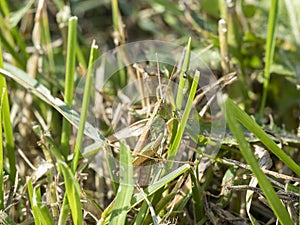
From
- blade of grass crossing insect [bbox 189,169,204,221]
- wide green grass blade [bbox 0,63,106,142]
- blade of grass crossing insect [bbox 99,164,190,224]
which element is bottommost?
blade of grass crossing insect [bbox 189,169,204,221]

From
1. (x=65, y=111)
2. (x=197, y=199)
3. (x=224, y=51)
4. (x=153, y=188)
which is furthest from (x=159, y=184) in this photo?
(x=224, y=51)

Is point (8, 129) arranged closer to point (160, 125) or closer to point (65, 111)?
point (65, 111)

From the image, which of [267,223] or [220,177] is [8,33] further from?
[267,223]

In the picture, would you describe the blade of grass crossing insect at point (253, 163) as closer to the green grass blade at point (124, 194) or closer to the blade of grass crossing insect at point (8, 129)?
the green grass blade at point (124, 194)

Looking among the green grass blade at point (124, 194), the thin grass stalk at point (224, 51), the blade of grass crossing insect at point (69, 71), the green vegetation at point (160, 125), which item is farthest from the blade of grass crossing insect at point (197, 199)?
the thin grass stalk at point (224, 51)

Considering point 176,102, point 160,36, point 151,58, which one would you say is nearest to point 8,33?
point 151,58

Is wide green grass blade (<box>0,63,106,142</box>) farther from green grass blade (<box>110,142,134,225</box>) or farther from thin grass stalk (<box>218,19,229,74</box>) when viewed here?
thin grass stalk (<box>218,19,229,74</box>)

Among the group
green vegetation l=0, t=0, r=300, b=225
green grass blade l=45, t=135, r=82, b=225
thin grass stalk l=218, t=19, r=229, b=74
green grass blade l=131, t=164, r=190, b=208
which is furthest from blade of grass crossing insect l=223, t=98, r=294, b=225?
thin grass stalk l=218, t=19, r=229, b=74

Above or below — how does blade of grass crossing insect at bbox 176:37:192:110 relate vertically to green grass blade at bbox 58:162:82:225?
above
